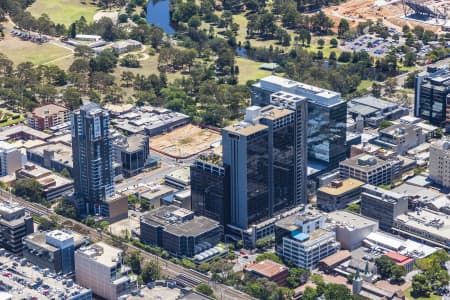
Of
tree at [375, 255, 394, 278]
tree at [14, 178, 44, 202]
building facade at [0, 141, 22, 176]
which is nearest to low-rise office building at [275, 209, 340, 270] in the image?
tree at [375, 255, 394, 278]

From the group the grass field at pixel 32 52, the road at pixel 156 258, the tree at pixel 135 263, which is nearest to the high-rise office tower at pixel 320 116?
the road at pixel 156 258

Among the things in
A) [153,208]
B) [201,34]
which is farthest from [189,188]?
[201,34]

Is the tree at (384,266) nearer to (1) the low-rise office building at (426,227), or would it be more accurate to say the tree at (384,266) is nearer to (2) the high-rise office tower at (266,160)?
(1) the low-rise office building at (426,227)

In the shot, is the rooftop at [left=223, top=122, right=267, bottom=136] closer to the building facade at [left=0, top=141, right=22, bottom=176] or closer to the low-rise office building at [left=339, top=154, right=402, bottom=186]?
the low-rise office building at [left=339, top=154, right=402, bottom=186]

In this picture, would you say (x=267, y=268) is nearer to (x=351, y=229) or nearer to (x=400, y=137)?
(x=351, y=229)

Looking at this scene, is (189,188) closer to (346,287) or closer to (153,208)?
(153,208)
